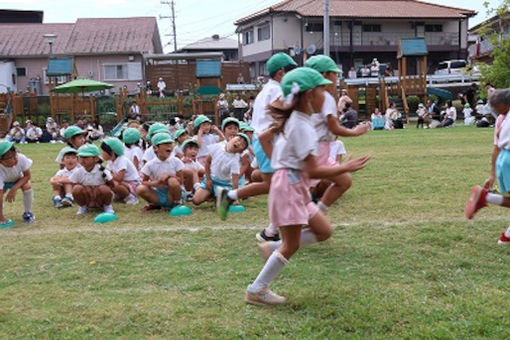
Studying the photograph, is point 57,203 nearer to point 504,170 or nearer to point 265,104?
point 265,104

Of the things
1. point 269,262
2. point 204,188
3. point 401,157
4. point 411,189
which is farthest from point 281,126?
point 401,157

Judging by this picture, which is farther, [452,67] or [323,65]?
[452,67]

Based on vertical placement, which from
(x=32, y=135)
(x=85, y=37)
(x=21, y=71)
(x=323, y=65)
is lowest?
(x=32, y=135)

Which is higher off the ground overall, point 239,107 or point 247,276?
point 239,107

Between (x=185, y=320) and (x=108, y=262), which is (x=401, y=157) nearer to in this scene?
(x=108, y=262)

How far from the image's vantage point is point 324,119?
18.0 ft

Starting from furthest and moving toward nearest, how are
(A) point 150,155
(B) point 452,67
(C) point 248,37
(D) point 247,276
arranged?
(C) point 248,37 < (B) point 452,67 < (A) point 150,155 < (D) point 247,276

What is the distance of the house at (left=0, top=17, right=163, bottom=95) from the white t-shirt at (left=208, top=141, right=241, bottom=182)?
34.1m

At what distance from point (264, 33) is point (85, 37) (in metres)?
14.2

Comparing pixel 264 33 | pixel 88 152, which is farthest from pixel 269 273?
pixel 264 33

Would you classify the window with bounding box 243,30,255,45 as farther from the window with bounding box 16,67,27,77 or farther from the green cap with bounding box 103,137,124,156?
the green cap with bounding box 103,137,124,156

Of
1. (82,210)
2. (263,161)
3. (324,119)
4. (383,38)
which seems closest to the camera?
(324,119)

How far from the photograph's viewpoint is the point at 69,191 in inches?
345

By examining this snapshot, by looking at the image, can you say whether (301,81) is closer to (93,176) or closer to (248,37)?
(93,176)
